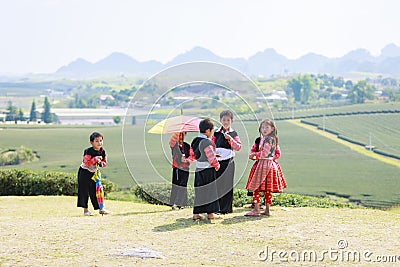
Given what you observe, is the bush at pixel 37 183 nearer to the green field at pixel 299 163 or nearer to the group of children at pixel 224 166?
the green field at pixel 299 163

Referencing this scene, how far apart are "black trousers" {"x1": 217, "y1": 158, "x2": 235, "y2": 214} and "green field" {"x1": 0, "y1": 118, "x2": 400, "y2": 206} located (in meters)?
1.93

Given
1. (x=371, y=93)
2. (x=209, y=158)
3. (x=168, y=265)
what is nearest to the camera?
(x=168, y=265)

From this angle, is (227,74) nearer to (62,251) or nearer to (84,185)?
Answer: (84,185)

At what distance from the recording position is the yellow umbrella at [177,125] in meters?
9.29

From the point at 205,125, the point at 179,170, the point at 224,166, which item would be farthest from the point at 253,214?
the point at 205,125

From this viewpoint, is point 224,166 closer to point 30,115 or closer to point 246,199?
point 246,199

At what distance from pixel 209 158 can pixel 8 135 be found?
4625 centimetres

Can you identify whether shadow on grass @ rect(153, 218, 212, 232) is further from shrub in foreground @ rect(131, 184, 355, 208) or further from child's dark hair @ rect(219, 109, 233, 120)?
shrub in foreground @ rect(131, 184, 355, 208)

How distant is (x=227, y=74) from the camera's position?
30.2 feet

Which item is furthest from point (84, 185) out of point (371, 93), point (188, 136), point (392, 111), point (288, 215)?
point (371, 93)

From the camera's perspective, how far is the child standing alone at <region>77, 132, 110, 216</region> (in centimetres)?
929

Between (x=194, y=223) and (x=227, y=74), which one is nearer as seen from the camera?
(x=194, y=223)

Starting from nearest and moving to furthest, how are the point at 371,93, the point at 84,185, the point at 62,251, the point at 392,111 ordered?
the point at 62,251, the point at 84,185, the point at 392,111, the point at 371,93

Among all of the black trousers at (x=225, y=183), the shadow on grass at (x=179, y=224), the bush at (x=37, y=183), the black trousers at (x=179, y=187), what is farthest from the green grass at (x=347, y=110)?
the shadow on grass at (x=179, y=224)
